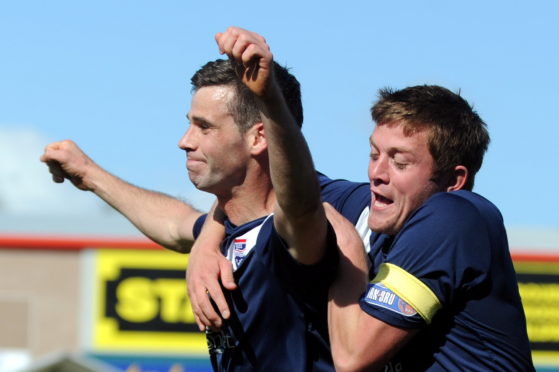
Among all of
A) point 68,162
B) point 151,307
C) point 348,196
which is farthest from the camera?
point 151,307

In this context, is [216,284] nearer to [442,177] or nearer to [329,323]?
[329,323]

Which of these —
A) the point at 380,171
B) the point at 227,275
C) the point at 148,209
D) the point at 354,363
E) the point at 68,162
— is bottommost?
the point at 354,363

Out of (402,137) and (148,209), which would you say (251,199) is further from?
(148,209)

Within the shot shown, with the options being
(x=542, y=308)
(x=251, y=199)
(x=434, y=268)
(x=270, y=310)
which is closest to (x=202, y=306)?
(x=270, y=310)

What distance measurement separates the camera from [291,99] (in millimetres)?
4711

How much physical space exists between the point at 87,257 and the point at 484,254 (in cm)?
1523

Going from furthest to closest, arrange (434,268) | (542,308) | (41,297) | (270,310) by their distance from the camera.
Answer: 1. (41,297)
2. (542,308)
3. (270,310)
4. (434,268)

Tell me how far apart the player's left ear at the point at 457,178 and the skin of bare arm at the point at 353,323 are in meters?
0.40

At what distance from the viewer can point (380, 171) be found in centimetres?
420

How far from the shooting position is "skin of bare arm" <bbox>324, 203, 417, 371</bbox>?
13.0 ft

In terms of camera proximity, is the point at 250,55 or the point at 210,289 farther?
the point at 210,289

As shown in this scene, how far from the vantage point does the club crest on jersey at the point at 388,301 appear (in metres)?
3.95

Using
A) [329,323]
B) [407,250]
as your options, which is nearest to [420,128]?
[407,250]

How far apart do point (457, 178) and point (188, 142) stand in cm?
108
